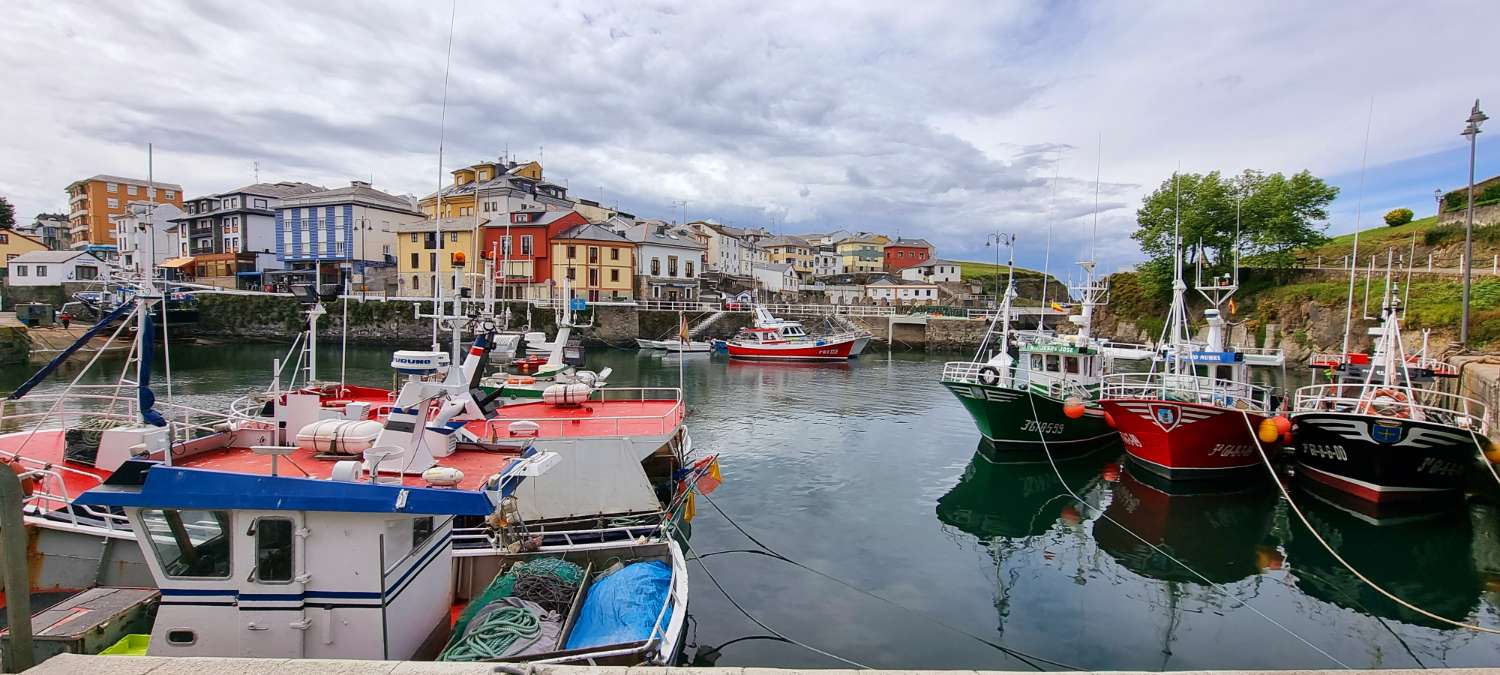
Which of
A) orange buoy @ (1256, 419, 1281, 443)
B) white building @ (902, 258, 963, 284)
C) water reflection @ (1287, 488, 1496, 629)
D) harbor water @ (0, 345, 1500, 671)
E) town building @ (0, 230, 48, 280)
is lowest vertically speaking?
harbor water @ (0, 345, 1500, 671)

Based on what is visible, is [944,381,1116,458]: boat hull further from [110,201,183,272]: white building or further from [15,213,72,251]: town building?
[15,213,72,251]: town building

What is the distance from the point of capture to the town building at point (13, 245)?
64.3 metres

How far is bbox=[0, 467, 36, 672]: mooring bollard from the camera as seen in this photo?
4301mm

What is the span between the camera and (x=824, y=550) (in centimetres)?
1403

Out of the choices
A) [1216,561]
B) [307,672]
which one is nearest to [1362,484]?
[1216,561]

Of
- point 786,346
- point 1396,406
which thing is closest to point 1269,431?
point 1396,406

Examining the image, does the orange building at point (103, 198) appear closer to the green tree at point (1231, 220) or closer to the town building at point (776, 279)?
the town building at point (776, 279)

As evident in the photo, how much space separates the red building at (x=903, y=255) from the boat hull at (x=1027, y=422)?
8710 centimetres

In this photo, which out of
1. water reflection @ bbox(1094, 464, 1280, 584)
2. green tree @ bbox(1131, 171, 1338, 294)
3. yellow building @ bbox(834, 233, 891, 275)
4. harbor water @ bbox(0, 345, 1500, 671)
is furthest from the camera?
yellow building @ bbox(834, 233, 891, 275)

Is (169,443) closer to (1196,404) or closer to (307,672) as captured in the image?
(307,672)

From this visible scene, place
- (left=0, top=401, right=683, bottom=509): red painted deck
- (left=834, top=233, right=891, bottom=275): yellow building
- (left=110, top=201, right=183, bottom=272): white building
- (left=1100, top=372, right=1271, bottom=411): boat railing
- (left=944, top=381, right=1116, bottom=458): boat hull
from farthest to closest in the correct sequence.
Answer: (left=834, top=233, right=891, bottom=275): yellow building, (left=944, top=381, right=1116, bottom=458): boat hull, (left=1100, top=372, right=1271, bottom=411): boat railing, (left=110, top=201, right=183, bottom=272): white building, (left=0, top=401, right=683, bottom=509): red painted deck

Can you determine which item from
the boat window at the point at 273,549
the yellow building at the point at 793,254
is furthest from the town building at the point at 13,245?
the boat window at the point at 273,549

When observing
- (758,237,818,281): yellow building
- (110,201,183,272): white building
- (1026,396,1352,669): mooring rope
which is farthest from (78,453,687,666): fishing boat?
(758,237,818,281): yellow building

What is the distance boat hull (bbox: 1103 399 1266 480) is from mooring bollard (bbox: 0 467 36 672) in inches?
799
